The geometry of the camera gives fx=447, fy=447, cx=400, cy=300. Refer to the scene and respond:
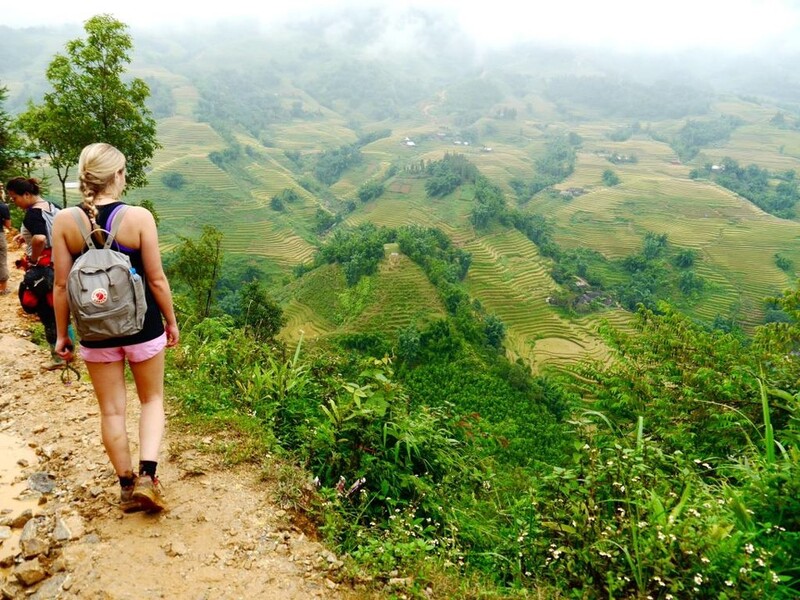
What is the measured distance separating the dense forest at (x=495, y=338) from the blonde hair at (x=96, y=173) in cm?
171

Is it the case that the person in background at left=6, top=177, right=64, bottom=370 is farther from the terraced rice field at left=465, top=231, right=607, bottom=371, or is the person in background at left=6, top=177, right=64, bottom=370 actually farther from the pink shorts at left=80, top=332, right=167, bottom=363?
the terraced rice field at left=465, top=231, right=607, bottom=371

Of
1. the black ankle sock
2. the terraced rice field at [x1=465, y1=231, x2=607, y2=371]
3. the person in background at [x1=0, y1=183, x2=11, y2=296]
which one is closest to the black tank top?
the black ankle sock

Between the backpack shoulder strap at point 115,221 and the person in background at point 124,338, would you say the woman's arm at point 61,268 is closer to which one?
the person in background at point 124,338

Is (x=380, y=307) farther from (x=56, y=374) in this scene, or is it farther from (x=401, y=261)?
(x=56, y=374)

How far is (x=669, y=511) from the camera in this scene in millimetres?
2100

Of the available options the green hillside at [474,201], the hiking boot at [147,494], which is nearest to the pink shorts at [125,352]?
the hiking boot at [147,494]

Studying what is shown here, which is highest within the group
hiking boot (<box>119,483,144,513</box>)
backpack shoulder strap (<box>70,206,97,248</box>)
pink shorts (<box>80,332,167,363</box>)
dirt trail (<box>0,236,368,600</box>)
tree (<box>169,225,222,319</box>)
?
backpack shoulder strap (<box>70,206,97,248</box>)

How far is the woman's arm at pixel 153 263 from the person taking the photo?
2070 millimetres

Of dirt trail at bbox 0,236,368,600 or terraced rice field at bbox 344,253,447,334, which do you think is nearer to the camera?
dirt trail at bbox 0,236,368,600

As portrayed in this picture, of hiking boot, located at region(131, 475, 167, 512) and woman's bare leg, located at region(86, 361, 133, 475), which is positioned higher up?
woman's bare leg, located at region(86, 361, 133, 475)

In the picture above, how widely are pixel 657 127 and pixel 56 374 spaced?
172 meters

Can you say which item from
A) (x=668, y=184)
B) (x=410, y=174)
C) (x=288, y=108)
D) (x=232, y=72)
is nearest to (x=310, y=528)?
(x=410, y=174)

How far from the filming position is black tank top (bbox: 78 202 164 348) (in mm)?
2004

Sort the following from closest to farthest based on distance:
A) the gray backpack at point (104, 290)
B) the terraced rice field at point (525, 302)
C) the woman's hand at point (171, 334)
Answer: the gray backpack at point (104, 290), the woman's hand at point (171, 334), the terraced rice field at point (525, 302)
